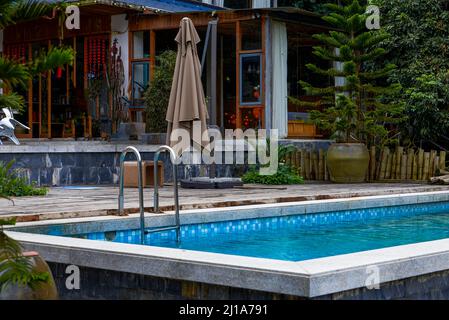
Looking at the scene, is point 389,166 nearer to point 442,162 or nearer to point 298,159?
point 442,162

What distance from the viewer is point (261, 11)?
16031 millimetres

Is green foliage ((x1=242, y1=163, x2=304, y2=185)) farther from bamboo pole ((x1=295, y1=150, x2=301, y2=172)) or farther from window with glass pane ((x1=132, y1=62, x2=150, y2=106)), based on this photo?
window with glass pane ((x1=132, y1=62, x2=150, y2=106))

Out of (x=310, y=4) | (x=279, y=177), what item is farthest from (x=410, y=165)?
(x=310, y=4)

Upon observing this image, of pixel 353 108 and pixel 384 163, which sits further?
pixel 384 163

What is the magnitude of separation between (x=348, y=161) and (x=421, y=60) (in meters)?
3.19

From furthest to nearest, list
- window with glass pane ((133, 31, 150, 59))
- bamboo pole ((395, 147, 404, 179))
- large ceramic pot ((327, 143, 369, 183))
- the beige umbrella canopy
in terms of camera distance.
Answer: window with glass pane ((133, 31, 150, 59)) → bamboo pole ((395, 147, 404, 179)) → large ceramic pot ((327, 143, 369, 183)) → the beige umbrella canopy

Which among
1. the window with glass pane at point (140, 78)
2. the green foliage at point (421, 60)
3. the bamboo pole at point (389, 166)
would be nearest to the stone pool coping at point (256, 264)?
the bamboo pole at point (389, 166)

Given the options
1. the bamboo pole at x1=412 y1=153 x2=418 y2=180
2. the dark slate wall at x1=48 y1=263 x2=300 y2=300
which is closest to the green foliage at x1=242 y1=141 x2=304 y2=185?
Answer: the bamboo pole at x1=412 y1=153 x2=418 y2=180

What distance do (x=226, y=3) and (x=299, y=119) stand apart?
4.62 meters

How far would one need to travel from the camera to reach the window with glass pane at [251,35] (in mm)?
16812

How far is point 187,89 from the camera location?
12.3m

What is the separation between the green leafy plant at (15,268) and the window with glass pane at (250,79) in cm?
1296

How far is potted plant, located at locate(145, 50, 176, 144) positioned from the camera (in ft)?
51.6

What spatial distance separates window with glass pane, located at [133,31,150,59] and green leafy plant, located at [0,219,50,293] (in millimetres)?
14504
